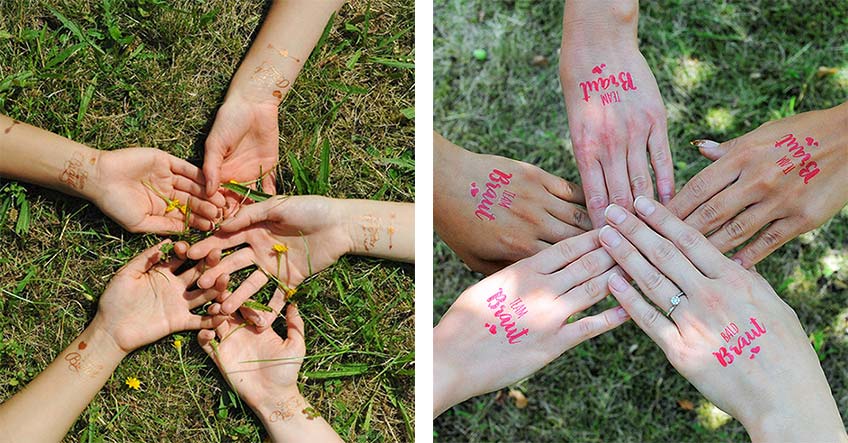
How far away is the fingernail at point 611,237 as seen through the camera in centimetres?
134

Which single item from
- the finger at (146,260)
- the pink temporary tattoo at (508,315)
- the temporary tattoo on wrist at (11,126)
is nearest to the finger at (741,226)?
the pink temporary tattoo at (508,315)

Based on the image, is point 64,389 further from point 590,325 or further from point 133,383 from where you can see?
point 590,325

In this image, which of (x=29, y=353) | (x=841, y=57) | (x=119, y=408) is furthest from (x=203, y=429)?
(x=841, y=57)

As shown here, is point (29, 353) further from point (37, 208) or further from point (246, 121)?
point (246, 121)

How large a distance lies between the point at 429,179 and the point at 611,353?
79 cm

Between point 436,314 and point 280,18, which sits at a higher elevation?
point 280,18

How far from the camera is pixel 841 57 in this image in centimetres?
186

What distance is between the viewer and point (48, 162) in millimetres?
1443

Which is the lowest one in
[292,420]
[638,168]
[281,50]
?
[292,420]

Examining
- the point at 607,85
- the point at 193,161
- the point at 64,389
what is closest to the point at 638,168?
the point at 607,85

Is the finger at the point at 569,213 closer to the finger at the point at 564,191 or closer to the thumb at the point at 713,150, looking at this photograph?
the finger at the point at 564,191

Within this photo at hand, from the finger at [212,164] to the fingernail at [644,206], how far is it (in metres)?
0.80

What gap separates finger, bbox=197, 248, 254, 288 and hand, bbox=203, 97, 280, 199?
0.13 m

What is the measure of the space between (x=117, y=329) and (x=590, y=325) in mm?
920
